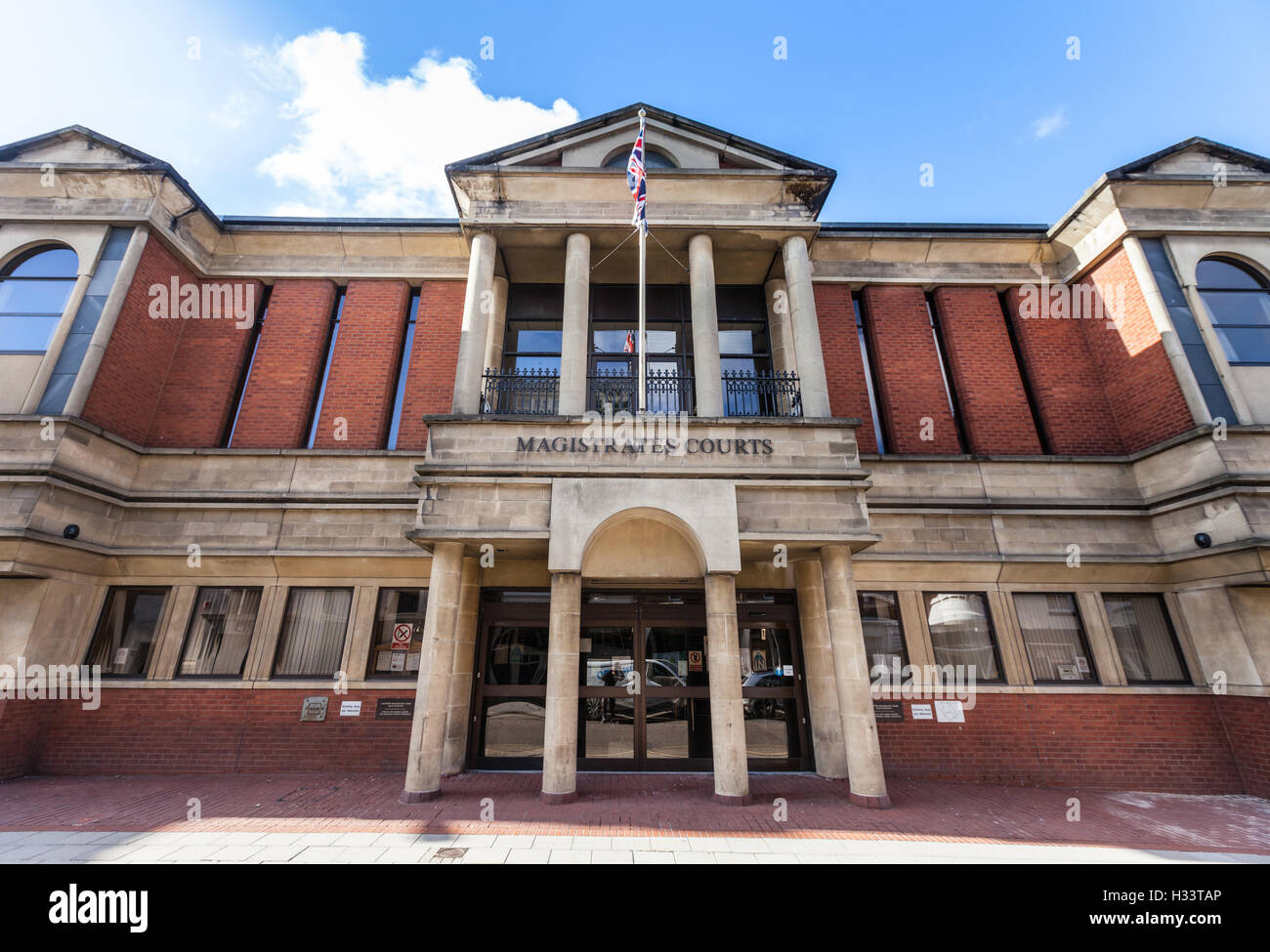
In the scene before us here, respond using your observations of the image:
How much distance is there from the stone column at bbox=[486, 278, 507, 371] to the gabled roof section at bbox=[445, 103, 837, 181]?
2453 millimetres

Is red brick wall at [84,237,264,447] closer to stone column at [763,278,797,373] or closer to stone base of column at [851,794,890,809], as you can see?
stone column at [763,278,797,373]

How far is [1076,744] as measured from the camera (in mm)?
9031

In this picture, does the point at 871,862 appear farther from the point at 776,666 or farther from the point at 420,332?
the point at 420,332

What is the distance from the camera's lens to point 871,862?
5.53m

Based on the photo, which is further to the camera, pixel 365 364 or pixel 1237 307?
pixel 365 364

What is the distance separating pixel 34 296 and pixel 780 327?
15.4m

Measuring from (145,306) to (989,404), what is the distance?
1813cm

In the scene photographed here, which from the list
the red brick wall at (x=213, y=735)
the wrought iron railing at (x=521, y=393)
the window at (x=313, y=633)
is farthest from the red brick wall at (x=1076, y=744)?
the window at (x=313, y=633)

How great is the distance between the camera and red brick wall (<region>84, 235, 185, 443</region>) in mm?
9852

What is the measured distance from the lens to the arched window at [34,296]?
9.87 metres

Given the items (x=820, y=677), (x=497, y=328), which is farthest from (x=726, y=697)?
(x=497, y=328)

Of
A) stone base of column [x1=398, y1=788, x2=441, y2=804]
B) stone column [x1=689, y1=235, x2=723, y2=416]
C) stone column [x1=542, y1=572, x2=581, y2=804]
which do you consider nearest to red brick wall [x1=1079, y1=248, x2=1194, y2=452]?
stone column [x1=689, y1=235, x2=723, y2=416]

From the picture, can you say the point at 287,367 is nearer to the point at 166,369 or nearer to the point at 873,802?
the point at 166,369

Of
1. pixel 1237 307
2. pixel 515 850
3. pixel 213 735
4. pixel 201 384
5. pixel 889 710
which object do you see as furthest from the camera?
pixel 201 384
